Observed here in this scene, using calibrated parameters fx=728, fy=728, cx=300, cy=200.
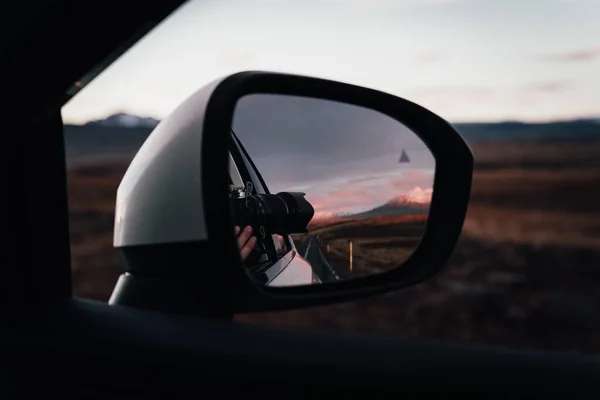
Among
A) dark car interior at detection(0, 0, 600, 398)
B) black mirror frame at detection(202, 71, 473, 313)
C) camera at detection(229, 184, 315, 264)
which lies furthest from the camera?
camera at detection(229, 184, 315, 264)

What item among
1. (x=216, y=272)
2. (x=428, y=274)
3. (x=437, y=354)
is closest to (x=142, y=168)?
(x=216, y=272)

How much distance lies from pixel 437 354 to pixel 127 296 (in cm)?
76

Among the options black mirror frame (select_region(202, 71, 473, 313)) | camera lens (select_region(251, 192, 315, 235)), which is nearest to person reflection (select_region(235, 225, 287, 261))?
camera lens (select_region(251, 192, 315, 235))

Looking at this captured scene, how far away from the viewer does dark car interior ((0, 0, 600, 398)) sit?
120 cm

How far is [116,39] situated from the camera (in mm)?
1406

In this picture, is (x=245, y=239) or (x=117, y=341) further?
(x=245, y=239)

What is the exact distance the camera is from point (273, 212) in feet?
8.86

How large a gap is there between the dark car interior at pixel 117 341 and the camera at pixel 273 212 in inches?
38.9

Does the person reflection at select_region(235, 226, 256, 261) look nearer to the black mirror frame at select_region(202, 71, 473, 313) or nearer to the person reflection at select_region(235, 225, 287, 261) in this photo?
the person reflection at select_region(235, 225, 287, 261)

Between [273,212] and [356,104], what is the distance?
1.65ft

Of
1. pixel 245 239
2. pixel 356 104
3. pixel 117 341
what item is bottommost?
pixel 117 341

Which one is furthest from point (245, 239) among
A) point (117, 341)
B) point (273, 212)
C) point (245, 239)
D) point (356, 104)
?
point (117, 341)

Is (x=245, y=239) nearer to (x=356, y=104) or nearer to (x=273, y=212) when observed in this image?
(x=273, y=212)

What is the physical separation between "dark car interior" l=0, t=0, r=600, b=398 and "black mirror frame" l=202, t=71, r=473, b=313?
0.63ft
